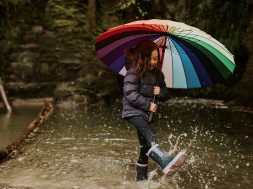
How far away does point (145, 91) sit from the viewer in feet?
18.7

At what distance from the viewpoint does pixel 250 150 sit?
8367 millimetres

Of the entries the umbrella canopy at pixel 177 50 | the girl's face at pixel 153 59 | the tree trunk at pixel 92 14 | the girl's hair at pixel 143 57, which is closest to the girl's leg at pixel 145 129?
the girl's hair at pixel 143 57

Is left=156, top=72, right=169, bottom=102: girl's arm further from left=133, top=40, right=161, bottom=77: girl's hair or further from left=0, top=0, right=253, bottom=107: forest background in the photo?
left=0, top=0, right=253, bottom=107: forest background

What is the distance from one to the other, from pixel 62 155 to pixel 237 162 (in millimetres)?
2923

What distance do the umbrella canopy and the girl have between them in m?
0.27

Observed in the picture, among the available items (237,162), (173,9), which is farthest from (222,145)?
(173,9)

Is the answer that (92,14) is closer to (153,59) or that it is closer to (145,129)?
(153,59)

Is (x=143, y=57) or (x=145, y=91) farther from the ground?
(x=143, y=57)

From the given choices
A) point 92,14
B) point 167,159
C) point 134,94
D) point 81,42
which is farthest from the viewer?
point 92,14

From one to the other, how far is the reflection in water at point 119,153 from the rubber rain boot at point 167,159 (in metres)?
0.56

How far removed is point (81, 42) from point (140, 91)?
11.1 metres

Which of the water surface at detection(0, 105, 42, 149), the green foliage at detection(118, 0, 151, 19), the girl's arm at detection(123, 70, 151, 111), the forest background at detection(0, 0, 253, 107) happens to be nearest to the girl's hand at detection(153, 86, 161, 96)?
the girl's arm at detection(123, 70, 151, 111)

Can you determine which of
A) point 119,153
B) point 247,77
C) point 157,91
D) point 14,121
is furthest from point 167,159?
point 247,77

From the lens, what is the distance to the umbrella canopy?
5692mm
